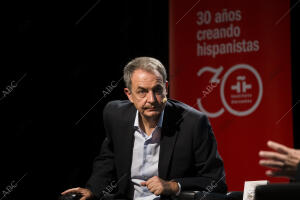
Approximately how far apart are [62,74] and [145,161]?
218cm

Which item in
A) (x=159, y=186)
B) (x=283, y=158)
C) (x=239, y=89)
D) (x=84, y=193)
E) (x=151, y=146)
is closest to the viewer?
(x=283, y=158)

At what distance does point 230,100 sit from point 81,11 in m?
1.80

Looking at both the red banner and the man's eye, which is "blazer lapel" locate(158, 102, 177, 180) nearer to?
the man's eye

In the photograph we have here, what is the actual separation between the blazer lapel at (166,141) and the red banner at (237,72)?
1.42 meters

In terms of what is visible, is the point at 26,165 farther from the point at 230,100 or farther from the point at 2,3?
the point at 230,100

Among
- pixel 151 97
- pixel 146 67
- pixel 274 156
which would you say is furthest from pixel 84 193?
pixel 274 156

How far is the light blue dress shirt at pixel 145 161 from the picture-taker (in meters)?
2.63

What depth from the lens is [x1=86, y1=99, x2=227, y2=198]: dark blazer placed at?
248 centimetres

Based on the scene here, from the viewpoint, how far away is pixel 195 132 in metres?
2.58

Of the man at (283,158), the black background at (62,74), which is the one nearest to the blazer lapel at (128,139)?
the man at (283,158)

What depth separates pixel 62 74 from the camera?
457 centimetres

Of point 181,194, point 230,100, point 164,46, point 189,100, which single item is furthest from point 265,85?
point 181,194

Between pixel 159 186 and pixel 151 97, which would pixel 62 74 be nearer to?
pixel 151 97

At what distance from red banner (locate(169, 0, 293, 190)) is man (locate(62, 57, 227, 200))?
1.36 meters
